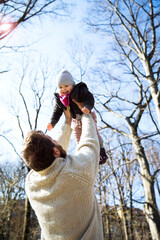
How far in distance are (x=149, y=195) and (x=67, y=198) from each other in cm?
530

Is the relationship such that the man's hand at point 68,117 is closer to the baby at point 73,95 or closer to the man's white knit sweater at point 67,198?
the baby at point 73,95

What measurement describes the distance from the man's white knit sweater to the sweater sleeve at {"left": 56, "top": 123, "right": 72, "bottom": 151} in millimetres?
566

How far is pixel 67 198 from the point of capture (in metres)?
1.34

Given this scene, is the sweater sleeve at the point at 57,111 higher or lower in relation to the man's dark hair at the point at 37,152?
higher

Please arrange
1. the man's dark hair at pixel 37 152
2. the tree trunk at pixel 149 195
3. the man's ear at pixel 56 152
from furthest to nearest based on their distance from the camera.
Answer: the tree trunk at pixel 149 195 < the man's ear at pixel 56 152 < the man's dark hair at pixel 37 152

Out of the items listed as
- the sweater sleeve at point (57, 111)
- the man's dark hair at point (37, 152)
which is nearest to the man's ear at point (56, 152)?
the man's dark hair at point (37, 152)

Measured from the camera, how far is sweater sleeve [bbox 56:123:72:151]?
2.00 metres

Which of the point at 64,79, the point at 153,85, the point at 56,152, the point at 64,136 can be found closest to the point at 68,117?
the point at 64,136

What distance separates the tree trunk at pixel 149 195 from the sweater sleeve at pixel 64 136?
4.61 m

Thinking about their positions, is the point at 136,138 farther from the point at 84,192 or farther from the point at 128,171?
the point at 128,171

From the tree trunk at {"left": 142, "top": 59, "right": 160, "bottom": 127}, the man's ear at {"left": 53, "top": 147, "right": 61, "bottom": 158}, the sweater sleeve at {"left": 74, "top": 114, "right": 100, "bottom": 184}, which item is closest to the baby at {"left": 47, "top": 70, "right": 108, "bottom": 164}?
the sweater sleeve at {"left": 74, "top": 114, "right": 100, "bottom": 184}

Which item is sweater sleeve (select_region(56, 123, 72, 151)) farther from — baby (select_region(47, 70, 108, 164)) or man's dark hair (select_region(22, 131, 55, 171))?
man's dark hair (select_region(22, 131, 55, 171))

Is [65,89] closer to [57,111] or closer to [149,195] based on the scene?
[57,111]

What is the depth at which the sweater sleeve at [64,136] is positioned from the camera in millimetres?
1999
